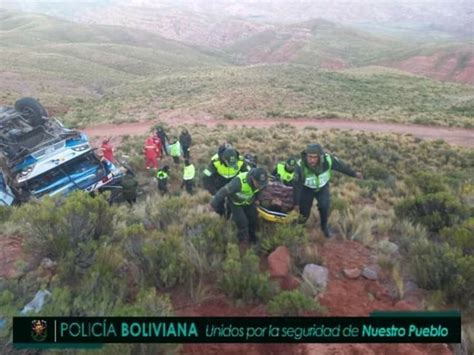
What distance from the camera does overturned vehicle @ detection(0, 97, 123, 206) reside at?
11.0 m

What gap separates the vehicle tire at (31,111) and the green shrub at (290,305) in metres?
10.8

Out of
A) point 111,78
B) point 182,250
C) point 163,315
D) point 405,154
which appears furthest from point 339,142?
point 111,78

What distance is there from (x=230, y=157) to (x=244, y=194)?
3.47 feet

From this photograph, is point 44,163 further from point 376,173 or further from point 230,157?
point 376,173

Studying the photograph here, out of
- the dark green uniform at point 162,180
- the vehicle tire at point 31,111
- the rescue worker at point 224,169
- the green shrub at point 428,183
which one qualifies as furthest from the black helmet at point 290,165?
the vehicle tire at point 31,111

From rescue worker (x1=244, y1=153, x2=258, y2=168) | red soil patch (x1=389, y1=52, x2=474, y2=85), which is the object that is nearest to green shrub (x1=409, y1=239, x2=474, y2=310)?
rescue worker (x1=244, y1=153, x2=258, y2=168)

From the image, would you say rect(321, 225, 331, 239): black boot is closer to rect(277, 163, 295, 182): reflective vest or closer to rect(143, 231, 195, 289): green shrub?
rect(277, 163, 295, 182): reflective vest

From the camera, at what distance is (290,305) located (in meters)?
4.95

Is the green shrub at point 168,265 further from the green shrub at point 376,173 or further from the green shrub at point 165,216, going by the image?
the green shrub at point 376,173

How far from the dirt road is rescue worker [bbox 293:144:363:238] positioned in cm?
1949

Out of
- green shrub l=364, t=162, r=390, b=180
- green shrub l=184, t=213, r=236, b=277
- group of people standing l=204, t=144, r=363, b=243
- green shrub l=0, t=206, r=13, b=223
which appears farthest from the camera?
green shrub l=364, t=162, r=390, b=180

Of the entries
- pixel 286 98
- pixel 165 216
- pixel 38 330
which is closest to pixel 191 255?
pixel 165 216

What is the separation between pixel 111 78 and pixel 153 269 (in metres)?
59.8

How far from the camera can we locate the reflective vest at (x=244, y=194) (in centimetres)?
681
